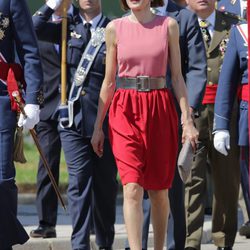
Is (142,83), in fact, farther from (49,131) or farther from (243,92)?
(49,131)

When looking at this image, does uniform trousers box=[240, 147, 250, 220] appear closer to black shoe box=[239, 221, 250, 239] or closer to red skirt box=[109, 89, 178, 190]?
black shoe box=[239, 221, 250, 239]

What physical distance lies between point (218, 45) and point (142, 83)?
1561 millimetres

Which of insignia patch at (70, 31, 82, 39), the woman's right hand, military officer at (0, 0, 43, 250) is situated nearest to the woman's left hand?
the woman's right hand

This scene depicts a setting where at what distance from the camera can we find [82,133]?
973 cm

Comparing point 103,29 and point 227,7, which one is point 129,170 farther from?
point 227,7

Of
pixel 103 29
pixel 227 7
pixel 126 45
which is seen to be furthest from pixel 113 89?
pixel 227 7

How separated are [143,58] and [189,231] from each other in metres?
1.79

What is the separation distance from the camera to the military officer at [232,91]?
30.0 feet

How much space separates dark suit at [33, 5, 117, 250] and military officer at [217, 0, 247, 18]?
44.7 inches

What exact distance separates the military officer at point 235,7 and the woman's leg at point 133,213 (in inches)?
90.6

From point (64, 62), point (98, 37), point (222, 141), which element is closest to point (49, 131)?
point (64, 62)

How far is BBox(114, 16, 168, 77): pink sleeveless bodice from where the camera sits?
8.77 m

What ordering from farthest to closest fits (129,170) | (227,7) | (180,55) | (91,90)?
(227,7) < (91,90) < (180,55) < (129,170)

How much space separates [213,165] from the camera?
401 inches
